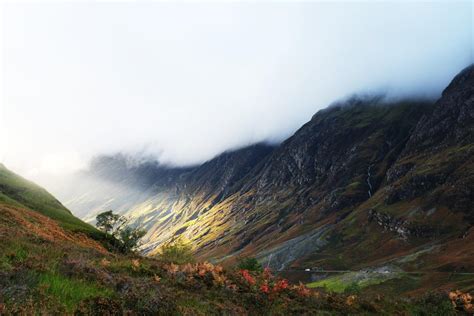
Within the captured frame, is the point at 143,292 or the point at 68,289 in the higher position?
the point at 68,289

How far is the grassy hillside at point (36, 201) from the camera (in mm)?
82875

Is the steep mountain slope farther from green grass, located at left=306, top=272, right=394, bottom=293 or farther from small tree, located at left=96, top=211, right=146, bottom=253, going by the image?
green grass, located at left=306, top=272, right=394, bottom=293

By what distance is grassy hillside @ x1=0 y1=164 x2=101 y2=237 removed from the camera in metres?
82.9

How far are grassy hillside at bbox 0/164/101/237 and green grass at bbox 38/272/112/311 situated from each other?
68155 millimetres

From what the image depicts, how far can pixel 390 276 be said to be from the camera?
134 meters

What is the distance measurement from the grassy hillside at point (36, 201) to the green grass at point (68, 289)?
68.2m

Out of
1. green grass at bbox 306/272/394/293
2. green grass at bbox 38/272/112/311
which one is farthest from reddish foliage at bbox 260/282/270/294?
green grass at bbox 306/272/394/293

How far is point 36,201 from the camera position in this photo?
299ft

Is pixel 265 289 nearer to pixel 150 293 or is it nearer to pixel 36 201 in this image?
pixel 150 293

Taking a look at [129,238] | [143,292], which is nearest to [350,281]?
[129,238]

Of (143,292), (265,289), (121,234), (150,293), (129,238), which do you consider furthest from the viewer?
(121,234)

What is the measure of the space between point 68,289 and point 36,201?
9032 centimetres

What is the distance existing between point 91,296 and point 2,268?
9.35 feet

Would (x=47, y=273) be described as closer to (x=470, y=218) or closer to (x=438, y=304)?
(x=438, y=304)
